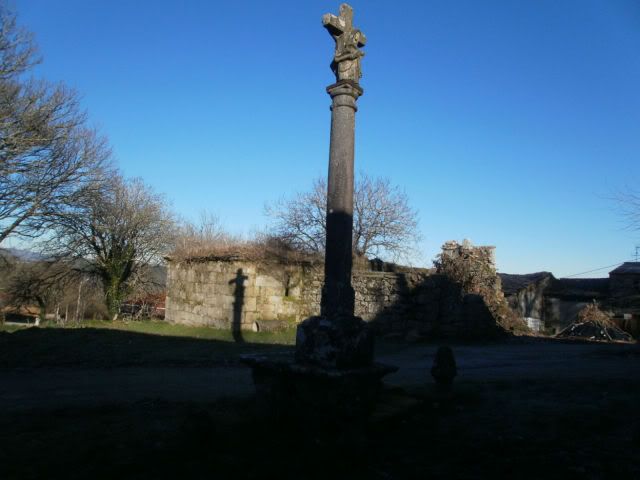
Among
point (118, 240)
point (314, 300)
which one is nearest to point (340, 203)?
point (314, 300)

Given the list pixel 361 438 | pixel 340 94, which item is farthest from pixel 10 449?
pixel 340 94

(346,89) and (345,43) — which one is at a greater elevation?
(345,43)

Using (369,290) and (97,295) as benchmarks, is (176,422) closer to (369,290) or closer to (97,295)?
(369,290)

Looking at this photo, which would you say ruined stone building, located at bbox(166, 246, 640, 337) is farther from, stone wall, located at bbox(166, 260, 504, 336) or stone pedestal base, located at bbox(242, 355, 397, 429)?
stone pedestal base, located at bbox(242, 355, 397, 429)

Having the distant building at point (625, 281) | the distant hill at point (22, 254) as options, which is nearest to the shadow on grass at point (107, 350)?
the distant hill at point (22, 254)

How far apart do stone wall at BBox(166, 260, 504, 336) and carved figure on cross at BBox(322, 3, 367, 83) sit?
10021 millimetres

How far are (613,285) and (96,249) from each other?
31410 mm

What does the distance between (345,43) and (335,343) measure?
3690mm

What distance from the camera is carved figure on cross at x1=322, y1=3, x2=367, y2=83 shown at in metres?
6.09

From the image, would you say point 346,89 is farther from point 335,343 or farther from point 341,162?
point 335,343

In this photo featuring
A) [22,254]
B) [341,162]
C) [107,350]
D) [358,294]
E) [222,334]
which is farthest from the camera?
[22,254]

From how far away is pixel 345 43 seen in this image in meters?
6.16

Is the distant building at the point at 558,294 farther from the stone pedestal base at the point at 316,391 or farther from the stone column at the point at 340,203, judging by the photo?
the stone pedestal base at the point at 316,391

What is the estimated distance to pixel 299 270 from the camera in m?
16.6
